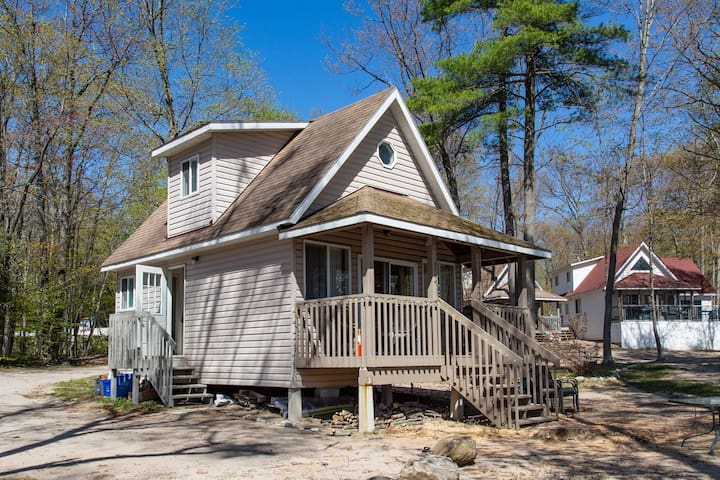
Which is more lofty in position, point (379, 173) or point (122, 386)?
point (379, 173)

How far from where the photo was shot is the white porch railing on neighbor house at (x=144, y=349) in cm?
1516

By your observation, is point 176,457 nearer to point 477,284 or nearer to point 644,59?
point 477,284

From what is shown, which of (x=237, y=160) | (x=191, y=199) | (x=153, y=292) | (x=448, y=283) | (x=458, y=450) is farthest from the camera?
(x=448, y=283)

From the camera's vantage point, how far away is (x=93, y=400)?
16.4 m

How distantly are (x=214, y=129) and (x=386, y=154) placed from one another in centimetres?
405

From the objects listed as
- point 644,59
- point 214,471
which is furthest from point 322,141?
point 644,59

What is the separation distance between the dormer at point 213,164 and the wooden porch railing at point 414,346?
445 centimetres

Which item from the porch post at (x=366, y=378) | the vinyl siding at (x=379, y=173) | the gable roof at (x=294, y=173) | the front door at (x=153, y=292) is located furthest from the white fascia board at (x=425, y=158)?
the front door at (x=153, y=292)

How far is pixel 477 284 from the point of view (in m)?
14.7

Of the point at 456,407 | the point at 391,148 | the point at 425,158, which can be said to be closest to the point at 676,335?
the point at 425,158

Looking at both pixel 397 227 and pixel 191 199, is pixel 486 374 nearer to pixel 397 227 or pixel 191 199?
pixel 397 227

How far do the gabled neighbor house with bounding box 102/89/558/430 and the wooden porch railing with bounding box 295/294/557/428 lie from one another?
0.11 feet

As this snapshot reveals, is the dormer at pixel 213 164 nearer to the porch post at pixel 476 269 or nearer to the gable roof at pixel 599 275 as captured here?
the porch post at pixel 476 269

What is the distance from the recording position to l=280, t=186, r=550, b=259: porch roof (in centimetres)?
1221
